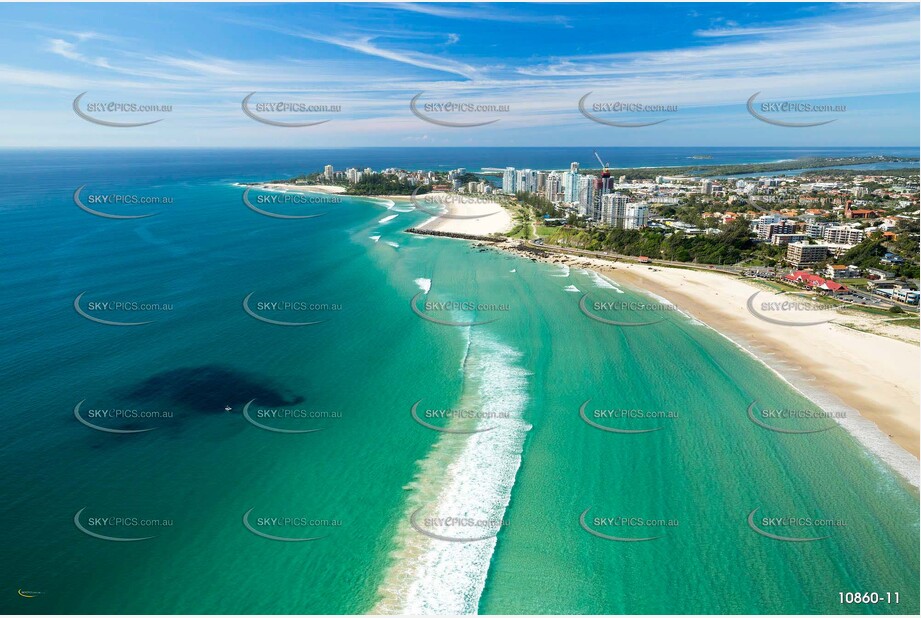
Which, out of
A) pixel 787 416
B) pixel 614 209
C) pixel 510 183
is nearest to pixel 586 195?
A: pixel 614 209

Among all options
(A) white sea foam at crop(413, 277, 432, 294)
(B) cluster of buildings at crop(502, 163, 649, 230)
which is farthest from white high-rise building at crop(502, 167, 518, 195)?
(A) white sea foam at crop(413, 277, 432, 294)

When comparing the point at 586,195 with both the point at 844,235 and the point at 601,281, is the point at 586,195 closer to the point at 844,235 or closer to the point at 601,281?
the point at 844,235

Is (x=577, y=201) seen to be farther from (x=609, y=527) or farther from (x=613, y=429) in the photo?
(x=609, y=527)

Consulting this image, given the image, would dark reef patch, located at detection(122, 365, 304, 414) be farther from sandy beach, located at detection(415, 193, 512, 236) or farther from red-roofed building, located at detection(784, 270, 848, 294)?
sandy beach, located at detection(415, 193, 512, 236)

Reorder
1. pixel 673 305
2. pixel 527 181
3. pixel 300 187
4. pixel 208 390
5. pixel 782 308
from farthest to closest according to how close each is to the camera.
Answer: pixel 300 187 → pixel 527 181 → pixel 673 305 → pixel 782 308 → pixel 208 390

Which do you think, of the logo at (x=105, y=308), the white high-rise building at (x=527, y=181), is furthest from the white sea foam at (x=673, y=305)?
the white high-rise building at (x=527, y=181)

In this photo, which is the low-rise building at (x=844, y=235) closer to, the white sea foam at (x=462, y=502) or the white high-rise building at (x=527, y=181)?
the white sea foam at (x=462, y=502)
